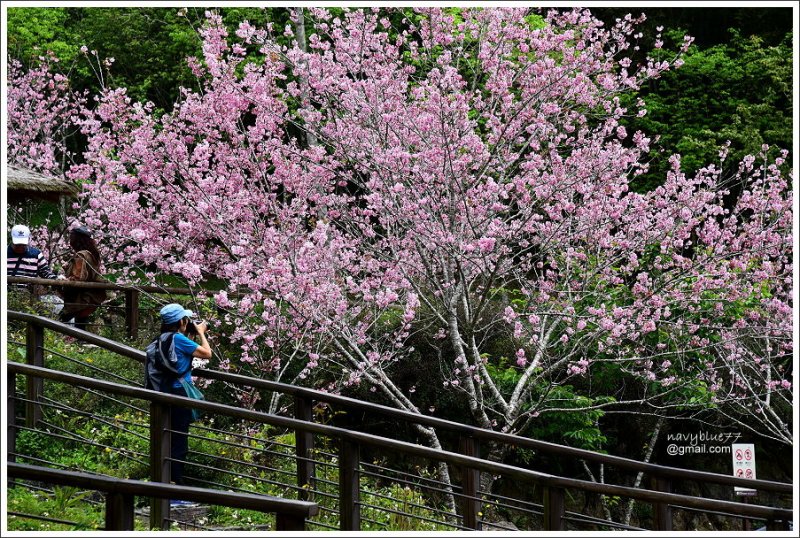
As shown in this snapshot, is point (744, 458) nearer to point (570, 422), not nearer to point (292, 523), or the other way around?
point (570, 422)

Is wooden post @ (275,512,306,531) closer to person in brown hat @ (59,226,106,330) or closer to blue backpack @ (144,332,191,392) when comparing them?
blue backpack @ (144,332,191,392)

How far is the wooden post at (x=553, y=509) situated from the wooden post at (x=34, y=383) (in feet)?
14.0

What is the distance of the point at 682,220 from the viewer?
35.4 feet

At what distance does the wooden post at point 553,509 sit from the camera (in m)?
5.24

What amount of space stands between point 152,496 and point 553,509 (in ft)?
7.32

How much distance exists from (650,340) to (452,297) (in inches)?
160

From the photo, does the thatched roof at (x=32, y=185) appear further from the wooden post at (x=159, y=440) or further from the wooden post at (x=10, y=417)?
the wooden post at (x=159, y=440)

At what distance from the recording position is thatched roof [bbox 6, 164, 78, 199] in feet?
38.7

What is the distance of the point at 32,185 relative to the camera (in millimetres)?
11883

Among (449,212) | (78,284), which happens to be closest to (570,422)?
(449,212)

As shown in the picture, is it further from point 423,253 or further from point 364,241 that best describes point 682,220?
point 364,241

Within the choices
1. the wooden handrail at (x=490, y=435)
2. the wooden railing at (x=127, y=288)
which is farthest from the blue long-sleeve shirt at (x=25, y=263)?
the wooden handrail at (x=490, y=435)

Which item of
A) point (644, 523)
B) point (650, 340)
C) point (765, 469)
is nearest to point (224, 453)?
point (650, 340)

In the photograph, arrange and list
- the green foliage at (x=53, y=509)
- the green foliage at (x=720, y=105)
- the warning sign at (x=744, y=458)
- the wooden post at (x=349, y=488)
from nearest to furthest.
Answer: the wooden post at (x=349, y=488) < the green foliage at (x=53, y=509) < the warning sign at (x=744, y=458) < the green foliage at (x=720, y=105)
